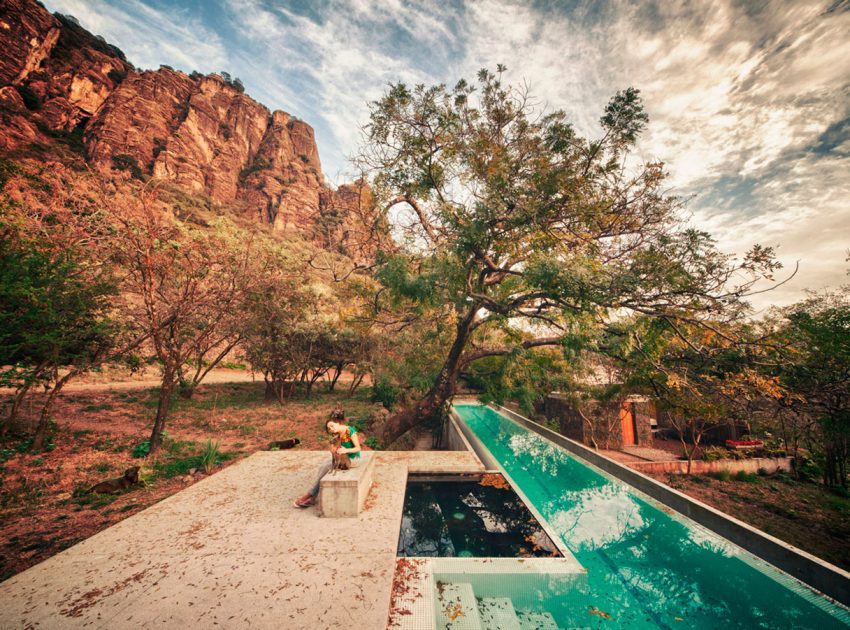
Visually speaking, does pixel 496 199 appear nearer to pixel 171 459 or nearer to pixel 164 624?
pixel 164 624

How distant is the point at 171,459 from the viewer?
7852 millimetres

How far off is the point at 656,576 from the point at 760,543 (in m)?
1.84

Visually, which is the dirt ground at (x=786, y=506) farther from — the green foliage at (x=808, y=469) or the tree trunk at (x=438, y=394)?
the tree trunk at (x=438, y=394)

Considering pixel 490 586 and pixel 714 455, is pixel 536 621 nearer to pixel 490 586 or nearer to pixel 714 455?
pixel 490 586

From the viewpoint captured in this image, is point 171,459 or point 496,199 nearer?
point 496,199

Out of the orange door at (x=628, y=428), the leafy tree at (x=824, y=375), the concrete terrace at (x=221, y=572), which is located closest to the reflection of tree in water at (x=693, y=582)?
the leafy tree at (x=824, y=375)

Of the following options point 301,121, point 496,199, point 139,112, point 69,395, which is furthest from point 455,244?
point 301,121

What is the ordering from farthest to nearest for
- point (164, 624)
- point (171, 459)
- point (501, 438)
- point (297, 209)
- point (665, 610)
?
1. point (297, 209)
2. point (501, 438)
3. point (171, 459)
4. point (665, 610)
5. point (164, 624)

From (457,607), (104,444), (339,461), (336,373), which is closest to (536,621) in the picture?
(457,607)

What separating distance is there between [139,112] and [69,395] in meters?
71.3

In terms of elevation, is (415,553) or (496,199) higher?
(496,199)

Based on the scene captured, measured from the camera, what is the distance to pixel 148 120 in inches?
2318

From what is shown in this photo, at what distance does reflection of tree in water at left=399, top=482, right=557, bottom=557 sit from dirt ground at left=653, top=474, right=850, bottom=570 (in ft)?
18.0

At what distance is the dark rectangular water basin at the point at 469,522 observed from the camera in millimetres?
4816
